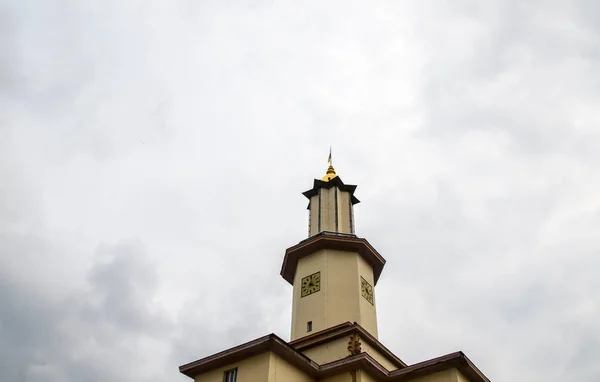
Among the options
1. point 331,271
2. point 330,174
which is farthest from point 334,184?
point 331,271

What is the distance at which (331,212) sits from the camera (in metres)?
35.3

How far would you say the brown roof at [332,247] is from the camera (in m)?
32.4

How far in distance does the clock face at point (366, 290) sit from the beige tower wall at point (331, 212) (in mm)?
3679

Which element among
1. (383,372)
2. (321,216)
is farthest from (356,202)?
(383,372)

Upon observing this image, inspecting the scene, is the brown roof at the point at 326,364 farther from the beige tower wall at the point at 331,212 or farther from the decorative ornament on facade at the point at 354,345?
A: the beige tower wall at the point at 331,212

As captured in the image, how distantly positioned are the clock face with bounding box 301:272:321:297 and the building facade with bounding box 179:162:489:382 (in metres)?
0.06

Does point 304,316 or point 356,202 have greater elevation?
point 356,202

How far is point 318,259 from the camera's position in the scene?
107 feet

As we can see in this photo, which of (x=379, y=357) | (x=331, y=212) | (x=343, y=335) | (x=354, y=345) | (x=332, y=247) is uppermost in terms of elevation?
(x=331, y=212)

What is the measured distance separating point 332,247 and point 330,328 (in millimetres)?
5416

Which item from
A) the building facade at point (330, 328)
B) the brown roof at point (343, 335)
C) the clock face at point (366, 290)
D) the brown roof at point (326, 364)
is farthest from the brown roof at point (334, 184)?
the brown roof at point (326, 364)

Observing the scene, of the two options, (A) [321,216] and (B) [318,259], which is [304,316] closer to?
(B) [318,259]

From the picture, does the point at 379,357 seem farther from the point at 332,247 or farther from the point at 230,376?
the point at 230,376

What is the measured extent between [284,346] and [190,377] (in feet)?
16.5
